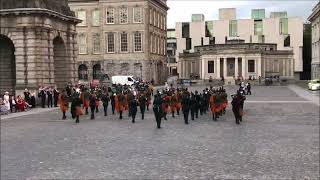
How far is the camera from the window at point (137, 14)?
240ft

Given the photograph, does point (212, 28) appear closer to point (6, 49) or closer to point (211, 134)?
point (6, 49)

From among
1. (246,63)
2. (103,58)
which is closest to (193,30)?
(246,63)

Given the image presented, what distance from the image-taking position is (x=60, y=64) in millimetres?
44531

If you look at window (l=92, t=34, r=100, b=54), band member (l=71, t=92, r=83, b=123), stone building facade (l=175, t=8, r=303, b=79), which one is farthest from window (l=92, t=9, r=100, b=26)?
band member (l=71, t=92, r=83, b=123)

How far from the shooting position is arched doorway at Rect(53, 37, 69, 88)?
44.2 meters

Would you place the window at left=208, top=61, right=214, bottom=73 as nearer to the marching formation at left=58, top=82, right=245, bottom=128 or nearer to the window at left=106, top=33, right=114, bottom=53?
the window at left=106, top=33, right=114, bottom=53

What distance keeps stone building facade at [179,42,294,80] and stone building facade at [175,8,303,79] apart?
47.2 feet

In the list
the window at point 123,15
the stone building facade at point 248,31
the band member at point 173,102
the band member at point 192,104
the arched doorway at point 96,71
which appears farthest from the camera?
the stone building facade at point 248,31

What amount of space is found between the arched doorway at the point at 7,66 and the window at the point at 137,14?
1285 inches

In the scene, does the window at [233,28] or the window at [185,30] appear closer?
the window at [233,28]

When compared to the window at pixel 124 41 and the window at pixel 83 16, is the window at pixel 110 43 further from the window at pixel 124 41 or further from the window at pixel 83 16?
the window at pixel 83 16

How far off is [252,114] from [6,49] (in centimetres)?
2141

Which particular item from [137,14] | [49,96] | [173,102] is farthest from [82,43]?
[173,102]

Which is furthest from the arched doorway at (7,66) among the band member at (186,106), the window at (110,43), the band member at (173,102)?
the window at (110,43)
